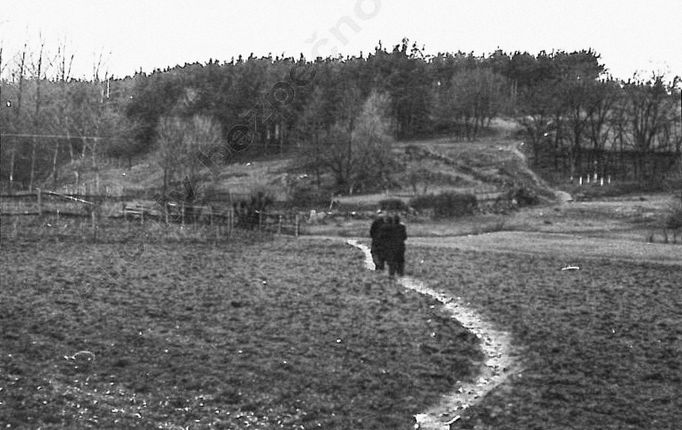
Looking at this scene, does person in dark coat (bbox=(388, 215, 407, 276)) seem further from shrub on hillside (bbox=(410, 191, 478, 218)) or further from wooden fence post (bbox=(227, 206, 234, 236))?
shrub on hillside (bbox=(410, 191, 478, 218))

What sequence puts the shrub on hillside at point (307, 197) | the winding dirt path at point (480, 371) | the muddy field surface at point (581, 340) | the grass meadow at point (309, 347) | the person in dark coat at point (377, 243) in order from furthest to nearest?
the shrub on hillside at point (307, 197) → the person in dark coat at point (377, 243) → the muddy field surface at point (581, 340) → the winding dirt path at point (480, 371) → the grass meadow at point (309, 347)

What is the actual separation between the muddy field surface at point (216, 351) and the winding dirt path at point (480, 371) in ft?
0.72

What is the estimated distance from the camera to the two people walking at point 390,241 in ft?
66.0

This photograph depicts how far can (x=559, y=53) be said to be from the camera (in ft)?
406

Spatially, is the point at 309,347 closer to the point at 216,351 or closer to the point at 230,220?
the point at 216,351

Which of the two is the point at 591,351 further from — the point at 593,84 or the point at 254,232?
→ the point at 593,84

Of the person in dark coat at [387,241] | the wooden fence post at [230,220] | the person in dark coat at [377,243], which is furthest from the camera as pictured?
the wooden fence post at [230,220]

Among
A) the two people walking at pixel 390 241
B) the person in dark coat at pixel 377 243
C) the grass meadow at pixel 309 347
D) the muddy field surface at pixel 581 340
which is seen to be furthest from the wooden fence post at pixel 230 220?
the two people walking at pixel 390 241

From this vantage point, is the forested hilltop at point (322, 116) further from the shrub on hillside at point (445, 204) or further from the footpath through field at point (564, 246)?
the footpath through field at point (564, 246)

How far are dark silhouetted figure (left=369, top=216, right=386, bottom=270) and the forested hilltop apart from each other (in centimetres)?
2245

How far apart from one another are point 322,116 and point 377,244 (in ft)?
193

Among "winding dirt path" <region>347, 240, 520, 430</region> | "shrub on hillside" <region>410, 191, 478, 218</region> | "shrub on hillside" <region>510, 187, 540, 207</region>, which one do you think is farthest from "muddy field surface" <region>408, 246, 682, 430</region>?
"shrub on hillside" <region>510, 187, 540, 207</region>

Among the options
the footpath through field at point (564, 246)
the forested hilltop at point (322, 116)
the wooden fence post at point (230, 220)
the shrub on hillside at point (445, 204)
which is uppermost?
the forested hilltop at point (322, 116)

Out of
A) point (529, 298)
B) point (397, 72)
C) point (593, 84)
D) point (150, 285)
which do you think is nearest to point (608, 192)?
point (593, 84)
